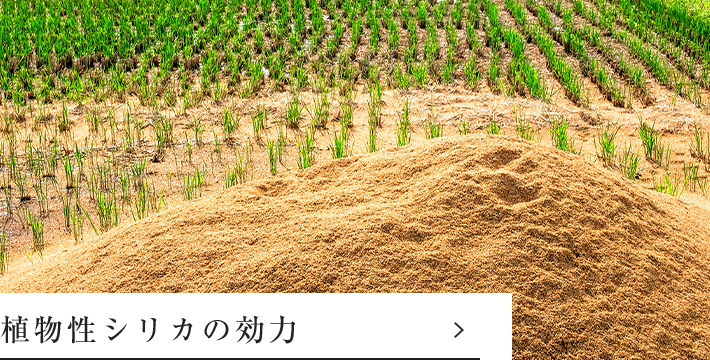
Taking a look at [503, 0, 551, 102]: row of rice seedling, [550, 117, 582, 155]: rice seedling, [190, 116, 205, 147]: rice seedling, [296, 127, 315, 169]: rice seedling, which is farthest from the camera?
[503, 0, 551, 102]: row of rice seedling

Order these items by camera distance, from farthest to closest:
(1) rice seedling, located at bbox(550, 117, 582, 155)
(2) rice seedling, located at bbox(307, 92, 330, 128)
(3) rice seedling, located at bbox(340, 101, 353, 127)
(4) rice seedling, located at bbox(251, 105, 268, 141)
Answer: (2) rice seedling, located at bbox(307, 92, 330, 128) < (3) rice seedling, located at bbox(340, 101, 353, 127) < (4) rice seedling, located at bbox(251, 105, 268, 141) < (1) rice seedling, located at bbox(550, 117, 582, 155)

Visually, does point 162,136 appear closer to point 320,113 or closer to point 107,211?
point 107,211

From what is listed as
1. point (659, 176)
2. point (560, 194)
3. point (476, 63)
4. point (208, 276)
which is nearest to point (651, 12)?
point (476, 63)

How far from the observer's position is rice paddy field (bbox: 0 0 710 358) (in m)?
3.17

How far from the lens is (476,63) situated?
602cm

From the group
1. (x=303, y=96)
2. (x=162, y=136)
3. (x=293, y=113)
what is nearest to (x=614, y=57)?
(x=303, y=96)

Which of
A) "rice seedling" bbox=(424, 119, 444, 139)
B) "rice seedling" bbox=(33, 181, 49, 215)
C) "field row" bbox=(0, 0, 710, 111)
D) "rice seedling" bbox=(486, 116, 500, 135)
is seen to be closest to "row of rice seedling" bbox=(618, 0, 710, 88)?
"field row" bbox=(0, 0, 710, 111)

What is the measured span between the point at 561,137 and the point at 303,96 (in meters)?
2.32

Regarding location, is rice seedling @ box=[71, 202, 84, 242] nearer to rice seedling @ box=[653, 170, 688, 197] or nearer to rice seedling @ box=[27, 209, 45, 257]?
rice seedling @ box=[27, 209, 45, 257]

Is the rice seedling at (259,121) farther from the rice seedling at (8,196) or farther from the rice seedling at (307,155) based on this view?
the rice seedling at (8,196)

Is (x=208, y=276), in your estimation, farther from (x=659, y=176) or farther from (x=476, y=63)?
(x=476, y=63)

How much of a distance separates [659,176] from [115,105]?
4.29 meters

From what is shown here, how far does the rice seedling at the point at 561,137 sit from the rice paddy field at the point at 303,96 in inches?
1.2

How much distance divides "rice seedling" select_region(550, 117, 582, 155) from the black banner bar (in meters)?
2.45
